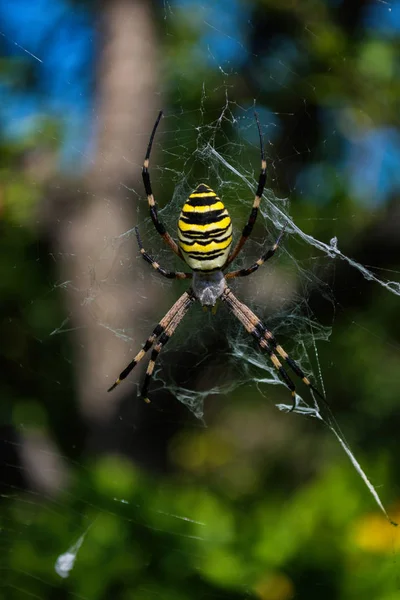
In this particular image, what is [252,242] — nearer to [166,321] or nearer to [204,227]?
[166,321]

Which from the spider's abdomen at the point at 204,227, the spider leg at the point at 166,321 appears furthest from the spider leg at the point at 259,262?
the spider leg at the point at 166,321

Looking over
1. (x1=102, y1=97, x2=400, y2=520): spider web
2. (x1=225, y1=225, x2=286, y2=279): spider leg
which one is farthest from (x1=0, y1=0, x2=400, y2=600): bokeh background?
(x1=225, y1=225, x2=286, y2=279): spider leg

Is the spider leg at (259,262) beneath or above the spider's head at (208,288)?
above

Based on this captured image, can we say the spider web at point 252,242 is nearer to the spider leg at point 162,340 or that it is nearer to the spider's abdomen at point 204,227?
the spider leg at point 162,340

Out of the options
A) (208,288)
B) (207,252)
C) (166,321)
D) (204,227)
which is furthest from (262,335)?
(204,227)

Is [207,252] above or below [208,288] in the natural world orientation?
above

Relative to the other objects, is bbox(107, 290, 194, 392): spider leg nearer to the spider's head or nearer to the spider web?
the spider's head

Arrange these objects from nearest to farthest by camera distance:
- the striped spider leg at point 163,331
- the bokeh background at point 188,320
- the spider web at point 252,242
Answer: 1. the bokeh background at point 188,320
2. the spider web at point 252,242
3. the striped spider leg at point 163,331
